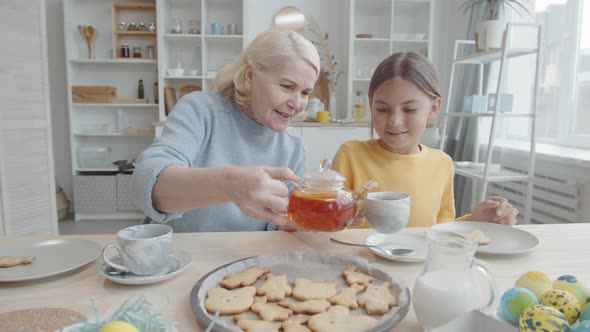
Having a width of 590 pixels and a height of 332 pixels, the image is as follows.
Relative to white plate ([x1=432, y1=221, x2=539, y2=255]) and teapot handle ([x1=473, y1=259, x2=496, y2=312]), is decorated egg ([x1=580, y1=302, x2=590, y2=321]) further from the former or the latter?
white plate ([x1=432, y1=221, x2=539, y2=255])

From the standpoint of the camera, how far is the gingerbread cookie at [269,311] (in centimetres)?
62

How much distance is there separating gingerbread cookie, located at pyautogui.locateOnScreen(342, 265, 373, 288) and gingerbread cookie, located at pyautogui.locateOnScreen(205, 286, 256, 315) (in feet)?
0.58

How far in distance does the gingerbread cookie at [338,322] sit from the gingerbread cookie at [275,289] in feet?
0.30

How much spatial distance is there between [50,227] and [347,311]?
3.13 m

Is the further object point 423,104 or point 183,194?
point 423,104

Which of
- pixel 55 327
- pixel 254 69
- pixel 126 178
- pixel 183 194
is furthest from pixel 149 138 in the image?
pixel 55 327

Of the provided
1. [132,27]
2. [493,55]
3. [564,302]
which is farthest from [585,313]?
[132,27]

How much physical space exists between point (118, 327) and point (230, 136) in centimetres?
100

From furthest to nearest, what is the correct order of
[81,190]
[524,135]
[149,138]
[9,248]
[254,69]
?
[149,138]
[81,190]
[524,135]
[254,69]
[9,248]

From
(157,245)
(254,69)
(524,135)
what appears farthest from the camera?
(524,135)

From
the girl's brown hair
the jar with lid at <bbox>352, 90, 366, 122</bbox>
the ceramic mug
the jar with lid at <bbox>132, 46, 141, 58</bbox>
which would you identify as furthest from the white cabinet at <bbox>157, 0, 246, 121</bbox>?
the girl's brown hair

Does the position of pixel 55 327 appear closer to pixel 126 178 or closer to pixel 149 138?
pixel 126 178

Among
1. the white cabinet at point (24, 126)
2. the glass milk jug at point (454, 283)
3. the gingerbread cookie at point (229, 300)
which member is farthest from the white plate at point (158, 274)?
the white cabinet at point (24, 126)

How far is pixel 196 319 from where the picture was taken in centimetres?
64
